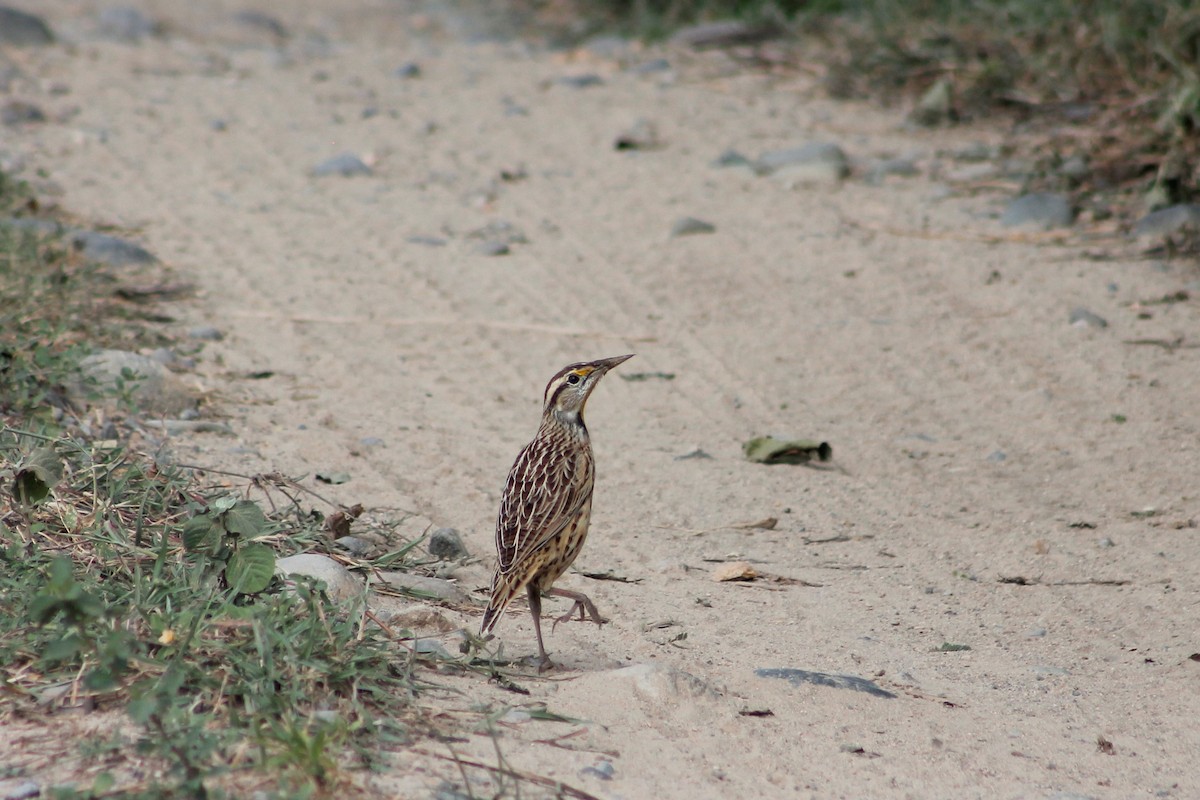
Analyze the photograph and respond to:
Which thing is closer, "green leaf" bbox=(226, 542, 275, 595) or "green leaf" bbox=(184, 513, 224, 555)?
"green leaf" bbox=(226, 542, 275, 595)

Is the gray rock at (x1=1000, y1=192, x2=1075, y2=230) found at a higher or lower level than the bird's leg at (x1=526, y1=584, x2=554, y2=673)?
higher

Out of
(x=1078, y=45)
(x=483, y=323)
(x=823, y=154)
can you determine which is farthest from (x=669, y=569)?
(x=1078, y=45)

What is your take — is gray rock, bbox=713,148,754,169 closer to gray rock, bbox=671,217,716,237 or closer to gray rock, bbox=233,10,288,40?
gray rock, bbox=671,217,716,237

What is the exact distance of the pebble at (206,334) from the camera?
8234 mm

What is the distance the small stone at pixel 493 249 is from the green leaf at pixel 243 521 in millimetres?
5697

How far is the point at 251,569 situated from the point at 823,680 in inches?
77.9

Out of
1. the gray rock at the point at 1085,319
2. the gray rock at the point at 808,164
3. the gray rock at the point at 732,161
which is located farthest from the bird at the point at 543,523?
the gray rock at the point at 732,161

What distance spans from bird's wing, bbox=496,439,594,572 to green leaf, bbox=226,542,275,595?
867mm

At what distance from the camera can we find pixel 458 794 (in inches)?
140

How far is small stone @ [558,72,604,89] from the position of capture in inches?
577

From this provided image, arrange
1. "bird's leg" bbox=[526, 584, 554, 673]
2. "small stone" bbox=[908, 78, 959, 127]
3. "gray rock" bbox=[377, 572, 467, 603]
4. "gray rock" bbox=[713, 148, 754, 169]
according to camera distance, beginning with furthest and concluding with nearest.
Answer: "small stone" bbox=[908, 78, 959, 127] < "gray rock" bbox=[713, 148, 754, 169] < "gray rock" bbox=[377, 572, 467, 603] < "bird's leg" bbox=[526, 584, 554, 673]

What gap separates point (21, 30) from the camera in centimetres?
1564

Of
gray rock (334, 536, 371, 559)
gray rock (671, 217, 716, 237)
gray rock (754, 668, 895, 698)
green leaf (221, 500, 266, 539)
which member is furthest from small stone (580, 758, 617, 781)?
gray rock (671, 217, 716, 237)

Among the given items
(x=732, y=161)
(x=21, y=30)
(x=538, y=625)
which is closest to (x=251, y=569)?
(x=538, y=625)
